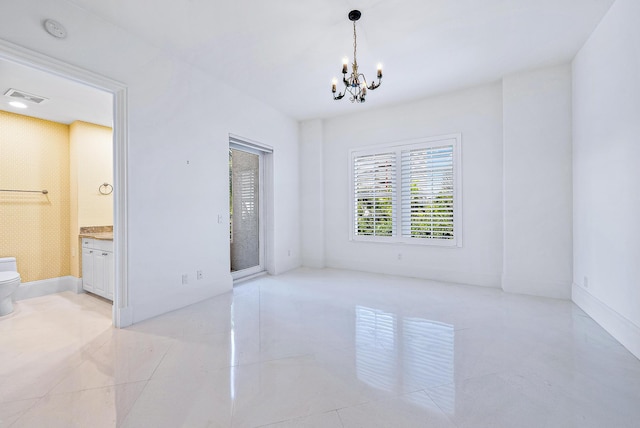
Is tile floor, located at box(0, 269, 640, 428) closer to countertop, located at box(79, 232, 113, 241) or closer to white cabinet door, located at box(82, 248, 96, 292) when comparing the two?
white cabinet door, located at box(82, 248, 96, 292)

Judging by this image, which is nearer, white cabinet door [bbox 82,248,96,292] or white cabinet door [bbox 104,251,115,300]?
white cabinet door [bbox 104,251,115,300]

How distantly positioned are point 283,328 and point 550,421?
2.04 m

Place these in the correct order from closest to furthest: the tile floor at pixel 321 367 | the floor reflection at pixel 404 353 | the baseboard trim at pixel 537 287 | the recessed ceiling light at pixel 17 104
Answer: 1. the tile floor at pixel 321 367
2. the floor reflection at pixel 404 353
3. the recessed ceiling light at pixel 17 104
4. the baseboard trim at pixel 537 287

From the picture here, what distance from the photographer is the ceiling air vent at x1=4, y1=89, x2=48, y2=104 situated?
322 centimetres

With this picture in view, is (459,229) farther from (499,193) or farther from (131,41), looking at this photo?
(131,41)

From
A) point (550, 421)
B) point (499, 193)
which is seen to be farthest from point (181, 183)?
point (499, 193)

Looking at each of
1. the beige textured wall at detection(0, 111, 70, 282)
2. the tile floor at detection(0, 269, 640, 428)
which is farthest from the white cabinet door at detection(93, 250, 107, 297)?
the beige textured wall at detection(0, 111, 70, 282)

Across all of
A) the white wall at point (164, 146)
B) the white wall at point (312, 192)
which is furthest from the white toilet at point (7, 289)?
the white wall at point (312, 192)

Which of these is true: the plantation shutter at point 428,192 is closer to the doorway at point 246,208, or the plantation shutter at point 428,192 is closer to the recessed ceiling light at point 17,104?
the doorway at point 246,208

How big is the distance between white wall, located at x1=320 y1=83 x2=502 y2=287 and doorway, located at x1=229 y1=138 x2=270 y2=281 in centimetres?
139

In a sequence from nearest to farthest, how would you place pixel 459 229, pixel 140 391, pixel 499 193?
1. pixel 140 391
2. pixel 499 193
3. pixel 459 229

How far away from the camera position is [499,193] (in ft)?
13.5

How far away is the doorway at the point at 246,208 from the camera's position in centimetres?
461

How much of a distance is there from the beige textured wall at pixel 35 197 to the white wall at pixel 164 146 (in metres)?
2.33
